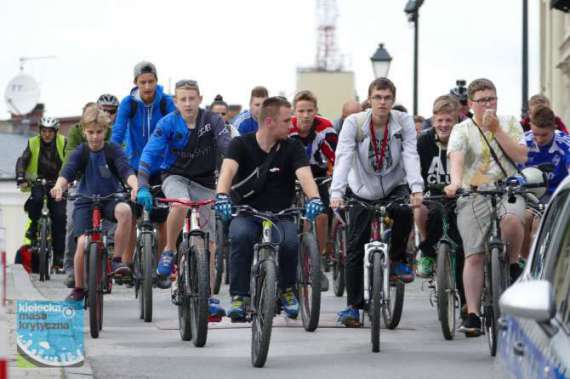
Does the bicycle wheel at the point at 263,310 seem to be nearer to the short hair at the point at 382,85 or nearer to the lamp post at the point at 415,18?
the short hair at the point at 382,85

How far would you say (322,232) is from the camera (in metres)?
17.8

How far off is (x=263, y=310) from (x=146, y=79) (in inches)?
204

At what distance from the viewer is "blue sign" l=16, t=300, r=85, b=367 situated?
9.67 meters

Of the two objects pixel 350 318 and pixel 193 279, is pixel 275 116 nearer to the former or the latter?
pixel 193 279

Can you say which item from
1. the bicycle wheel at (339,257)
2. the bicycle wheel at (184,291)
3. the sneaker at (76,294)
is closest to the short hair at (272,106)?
the bicycle wheel at (184,291)

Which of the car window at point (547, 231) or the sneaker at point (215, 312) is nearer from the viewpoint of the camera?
the car window at point (547, 231)

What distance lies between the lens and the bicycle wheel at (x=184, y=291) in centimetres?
1255

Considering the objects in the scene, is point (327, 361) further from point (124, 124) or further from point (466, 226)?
point (124, 124)

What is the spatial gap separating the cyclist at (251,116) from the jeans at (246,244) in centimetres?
625

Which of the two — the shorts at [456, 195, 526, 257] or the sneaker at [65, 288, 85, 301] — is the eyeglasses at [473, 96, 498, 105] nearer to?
the shorts at [456, 195, 526, 257]

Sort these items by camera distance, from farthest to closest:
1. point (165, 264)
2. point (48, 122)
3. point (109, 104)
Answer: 1. point (48, 122)
2. point (109, 104)
3. point (165, 264)

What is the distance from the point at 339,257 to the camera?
1738 cm

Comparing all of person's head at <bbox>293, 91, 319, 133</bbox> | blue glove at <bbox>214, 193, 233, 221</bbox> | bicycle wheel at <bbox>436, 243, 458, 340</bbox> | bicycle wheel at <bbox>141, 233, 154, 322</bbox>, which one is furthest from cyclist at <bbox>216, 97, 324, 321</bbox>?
person's head at <bbox>293, 91, 319, 133</bbox>

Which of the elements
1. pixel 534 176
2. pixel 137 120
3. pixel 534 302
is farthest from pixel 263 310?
pixel 534 302
